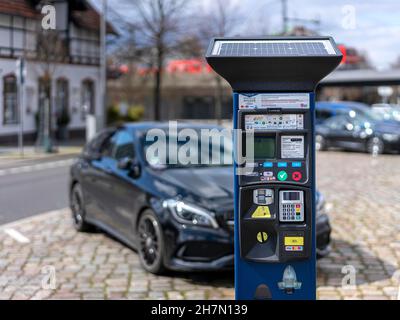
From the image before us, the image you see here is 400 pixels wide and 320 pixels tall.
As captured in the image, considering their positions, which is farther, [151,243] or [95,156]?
[95,156]

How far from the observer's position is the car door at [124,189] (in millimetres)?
6668

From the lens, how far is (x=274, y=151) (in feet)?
12.1

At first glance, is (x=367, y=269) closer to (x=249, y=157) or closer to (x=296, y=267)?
(x=296, y=267)

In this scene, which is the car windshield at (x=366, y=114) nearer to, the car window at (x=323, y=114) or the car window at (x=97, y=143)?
the car window at (x=323, y=114)

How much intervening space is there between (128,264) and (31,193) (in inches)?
222

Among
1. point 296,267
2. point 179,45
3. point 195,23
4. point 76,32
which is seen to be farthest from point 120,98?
A: point 296,267

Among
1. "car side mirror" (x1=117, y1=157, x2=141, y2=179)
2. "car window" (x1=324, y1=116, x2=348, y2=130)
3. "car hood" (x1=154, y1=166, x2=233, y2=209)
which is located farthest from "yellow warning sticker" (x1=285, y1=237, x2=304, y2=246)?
"car window" (x1=324, y1=116, x2=348, y2=130)

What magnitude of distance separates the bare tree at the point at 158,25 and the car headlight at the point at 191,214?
36.8 feet

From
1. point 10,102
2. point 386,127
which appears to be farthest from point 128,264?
point 386,127

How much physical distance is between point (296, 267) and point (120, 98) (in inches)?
1830

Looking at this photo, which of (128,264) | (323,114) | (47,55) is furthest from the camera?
(323,114)

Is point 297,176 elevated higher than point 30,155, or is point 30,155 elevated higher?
point 297,176

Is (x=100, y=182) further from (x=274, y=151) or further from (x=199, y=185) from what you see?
(x=274, y=151)

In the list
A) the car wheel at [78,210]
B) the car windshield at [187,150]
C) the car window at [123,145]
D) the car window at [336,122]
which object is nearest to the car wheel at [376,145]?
the car window at [336,122]
